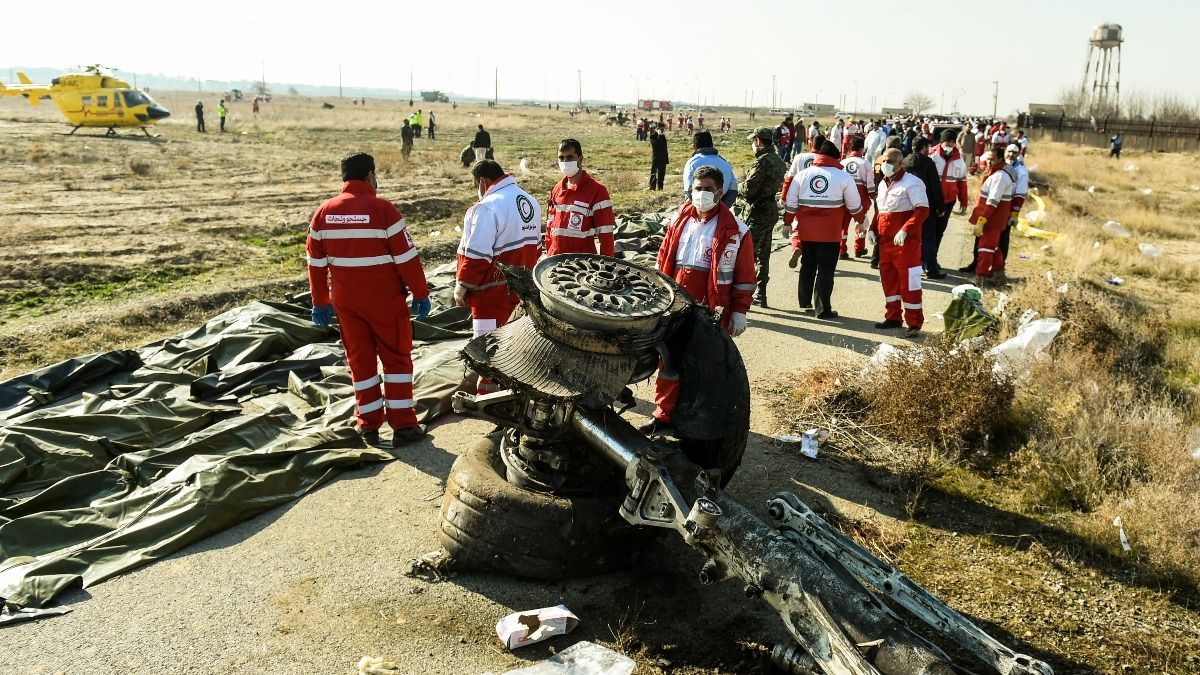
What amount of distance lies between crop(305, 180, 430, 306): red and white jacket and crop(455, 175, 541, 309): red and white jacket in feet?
1.45

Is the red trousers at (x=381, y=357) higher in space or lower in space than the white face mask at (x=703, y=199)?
lower

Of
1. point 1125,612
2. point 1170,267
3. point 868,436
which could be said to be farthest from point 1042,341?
point 1170,267

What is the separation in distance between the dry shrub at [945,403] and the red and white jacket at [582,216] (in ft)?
9.61

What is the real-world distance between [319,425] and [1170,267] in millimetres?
14785

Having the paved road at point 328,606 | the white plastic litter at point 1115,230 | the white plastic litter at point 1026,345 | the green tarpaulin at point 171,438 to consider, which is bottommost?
the paved road at point 328,606

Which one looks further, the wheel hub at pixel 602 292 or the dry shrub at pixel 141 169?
the dry shrub at pixel 141 169

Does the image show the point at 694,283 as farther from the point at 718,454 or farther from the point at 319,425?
the point at 319,425

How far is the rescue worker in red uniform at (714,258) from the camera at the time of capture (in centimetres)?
602

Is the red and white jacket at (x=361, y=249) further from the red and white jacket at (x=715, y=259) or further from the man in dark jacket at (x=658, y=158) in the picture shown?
the man in dark jacket at (x=658, y=158)

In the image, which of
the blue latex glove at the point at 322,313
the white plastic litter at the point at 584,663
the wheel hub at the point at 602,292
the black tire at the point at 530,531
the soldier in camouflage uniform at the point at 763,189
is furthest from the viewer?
the soldier in camouflage uniform at the point at 763,189

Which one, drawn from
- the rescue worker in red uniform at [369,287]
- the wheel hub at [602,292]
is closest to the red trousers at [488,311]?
the rescue worker in red uniform at [369,287]

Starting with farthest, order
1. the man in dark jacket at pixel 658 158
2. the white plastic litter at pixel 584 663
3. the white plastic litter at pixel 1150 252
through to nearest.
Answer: the man in dark jacket at pixel 658 158 < the white plastic litter at pixel 1150 252 < the white plastic litter at pixel 584 663

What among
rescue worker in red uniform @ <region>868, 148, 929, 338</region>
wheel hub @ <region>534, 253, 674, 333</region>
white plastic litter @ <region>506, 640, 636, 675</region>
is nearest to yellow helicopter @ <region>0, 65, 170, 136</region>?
→ rescue worker in red uniform @ <region>868, 148, 929, 338</region>

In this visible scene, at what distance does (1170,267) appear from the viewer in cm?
1420
